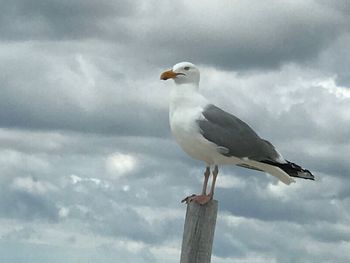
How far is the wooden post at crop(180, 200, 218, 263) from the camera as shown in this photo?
850 centimetres

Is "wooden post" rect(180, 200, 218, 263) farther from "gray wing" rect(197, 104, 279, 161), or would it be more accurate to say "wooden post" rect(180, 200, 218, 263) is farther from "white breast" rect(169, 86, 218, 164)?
"gray wing" rect(197, 104, 279, 161)

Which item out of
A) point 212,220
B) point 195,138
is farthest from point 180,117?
point 212,220

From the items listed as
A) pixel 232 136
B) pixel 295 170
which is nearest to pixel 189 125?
pixel 232 136

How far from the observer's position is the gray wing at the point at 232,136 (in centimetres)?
1010

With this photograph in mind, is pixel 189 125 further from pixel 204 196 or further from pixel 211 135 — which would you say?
pixel 204 196

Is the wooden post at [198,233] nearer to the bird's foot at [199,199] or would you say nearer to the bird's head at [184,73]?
the bird's foot at [199,199]

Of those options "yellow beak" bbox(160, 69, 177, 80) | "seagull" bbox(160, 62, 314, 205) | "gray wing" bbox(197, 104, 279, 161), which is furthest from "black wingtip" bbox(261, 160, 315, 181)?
"yellow beak" bbox(160, 69, 177, 80)

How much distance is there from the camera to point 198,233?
337 inches

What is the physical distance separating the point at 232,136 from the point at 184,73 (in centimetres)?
121

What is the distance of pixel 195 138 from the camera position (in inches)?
393

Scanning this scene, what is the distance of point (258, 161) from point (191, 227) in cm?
237

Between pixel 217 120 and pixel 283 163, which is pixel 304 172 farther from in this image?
pixel 217 120

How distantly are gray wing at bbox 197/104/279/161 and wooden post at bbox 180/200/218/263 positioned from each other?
5.15ft

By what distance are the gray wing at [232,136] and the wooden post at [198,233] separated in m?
1.57
